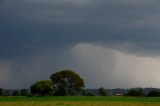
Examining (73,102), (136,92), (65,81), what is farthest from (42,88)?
(73,102)

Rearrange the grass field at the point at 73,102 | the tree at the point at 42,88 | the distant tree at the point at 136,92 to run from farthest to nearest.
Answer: the distant tree at the point at 136,92
the tree at the point at 42,88
the grass field at the point at 73,102

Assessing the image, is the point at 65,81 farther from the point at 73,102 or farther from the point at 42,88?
the point at 73,102

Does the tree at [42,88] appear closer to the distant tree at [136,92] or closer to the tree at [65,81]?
the tree at [65,81]

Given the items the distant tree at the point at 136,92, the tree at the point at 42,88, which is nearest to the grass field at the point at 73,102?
the tree at the point at 42,88

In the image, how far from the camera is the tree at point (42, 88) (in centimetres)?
Answer: 11375

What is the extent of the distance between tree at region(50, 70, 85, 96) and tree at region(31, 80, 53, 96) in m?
10.7

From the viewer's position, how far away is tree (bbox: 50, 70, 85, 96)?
417 ft

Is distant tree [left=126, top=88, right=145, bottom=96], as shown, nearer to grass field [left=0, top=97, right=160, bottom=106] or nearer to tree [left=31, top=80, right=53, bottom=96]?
tree [left=31, top=80, right=53, bottom=96]

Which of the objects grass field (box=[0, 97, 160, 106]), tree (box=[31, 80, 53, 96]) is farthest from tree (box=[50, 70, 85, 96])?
grass field (box=[0, 97, 160, 106])

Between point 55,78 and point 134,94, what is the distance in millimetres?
26705

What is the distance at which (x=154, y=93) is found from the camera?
128 meters

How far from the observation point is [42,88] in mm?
113812

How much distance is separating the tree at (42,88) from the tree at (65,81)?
35.3 feet

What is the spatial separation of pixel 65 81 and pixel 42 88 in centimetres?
1535
